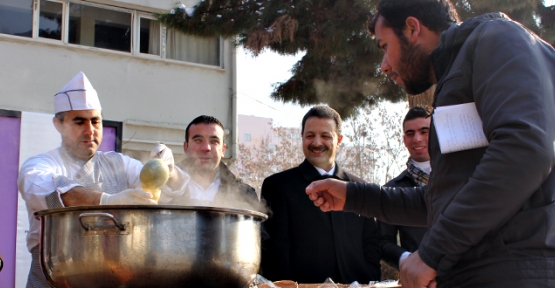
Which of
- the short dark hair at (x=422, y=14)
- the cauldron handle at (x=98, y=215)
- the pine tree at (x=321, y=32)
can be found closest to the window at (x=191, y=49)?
the pine tree at (x=321, y=32)

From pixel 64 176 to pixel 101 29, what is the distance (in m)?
8.51

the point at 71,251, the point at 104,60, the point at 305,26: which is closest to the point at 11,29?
the point at 104,60

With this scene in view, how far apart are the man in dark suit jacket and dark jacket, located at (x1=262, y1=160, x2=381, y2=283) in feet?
0.30

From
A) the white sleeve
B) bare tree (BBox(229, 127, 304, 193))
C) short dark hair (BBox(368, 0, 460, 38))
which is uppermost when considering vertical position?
bare tree (BBox(229, 127, 304, 193))

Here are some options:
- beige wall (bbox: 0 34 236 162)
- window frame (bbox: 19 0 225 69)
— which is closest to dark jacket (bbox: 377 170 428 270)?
window frame (bbox: 19 0 225 69)

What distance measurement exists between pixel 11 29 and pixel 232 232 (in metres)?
9.20

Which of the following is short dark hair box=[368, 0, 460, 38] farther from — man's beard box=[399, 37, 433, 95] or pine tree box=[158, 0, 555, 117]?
pine tree box=[158, 0, 555, 117]

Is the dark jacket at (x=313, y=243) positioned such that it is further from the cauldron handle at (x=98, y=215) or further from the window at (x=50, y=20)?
the window at (x=50, y=20)

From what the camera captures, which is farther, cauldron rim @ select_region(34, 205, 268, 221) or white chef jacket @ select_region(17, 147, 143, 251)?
white chef jacket @ select_region(17, 147, 143, 251)

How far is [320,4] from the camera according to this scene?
20.1 feet

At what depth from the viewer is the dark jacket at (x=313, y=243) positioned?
357cm

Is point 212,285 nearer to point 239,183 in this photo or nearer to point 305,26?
point 239,183

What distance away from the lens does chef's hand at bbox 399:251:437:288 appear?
5.28 feet

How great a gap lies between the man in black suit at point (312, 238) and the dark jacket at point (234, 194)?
6.1 inches
